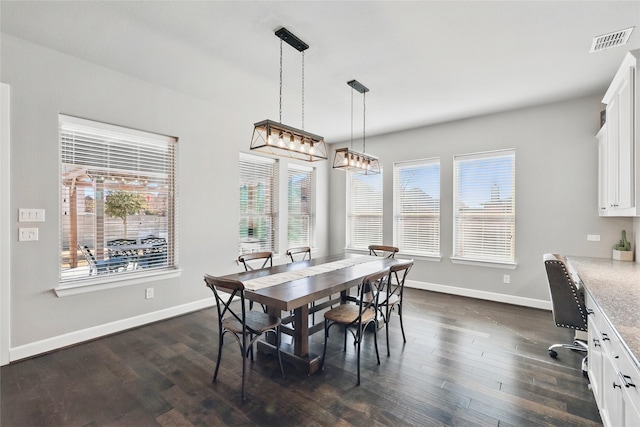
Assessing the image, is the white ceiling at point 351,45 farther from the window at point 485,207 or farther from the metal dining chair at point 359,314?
the metal dining chair at point 359,314

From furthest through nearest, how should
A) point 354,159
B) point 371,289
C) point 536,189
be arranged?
point 536,189 → point 354,159 → point 371,289

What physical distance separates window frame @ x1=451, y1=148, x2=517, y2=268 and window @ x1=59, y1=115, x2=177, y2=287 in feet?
14.0

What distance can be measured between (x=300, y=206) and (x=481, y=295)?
349cm

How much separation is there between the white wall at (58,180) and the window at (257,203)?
274mm

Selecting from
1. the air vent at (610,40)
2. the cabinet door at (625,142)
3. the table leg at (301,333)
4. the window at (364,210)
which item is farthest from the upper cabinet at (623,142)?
the window at (364,210)

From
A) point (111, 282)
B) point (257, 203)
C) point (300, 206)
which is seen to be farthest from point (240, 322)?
point (300, 206)

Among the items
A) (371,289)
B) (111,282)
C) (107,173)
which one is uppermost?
(107,173)

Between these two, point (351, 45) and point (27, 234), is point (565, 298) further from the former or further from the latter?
point (27, 234)

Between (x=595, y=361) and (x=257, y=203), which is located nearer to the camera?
(x=595, y=361)

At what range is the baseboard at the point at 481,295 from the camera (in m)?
4.12

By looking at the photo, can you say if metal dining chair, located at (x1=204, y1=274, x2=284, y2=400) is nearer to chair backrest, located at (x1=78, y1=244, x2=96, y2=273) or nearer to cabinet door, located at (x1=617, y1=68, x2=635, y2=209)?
chair backrest, located at (x1=78, y1=244, x2=96, y2=273)

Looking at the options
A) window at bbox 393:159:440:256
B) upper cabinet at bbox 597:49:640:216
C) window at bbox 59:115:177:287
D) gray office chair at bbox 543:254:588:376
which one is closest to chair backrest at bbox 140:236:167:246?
window at bbox 59:115:177:287

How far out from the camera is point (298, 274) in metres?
2.88

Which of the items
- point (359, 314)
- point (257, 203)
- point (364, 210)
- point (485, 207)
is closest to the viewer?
point (359, 314)
